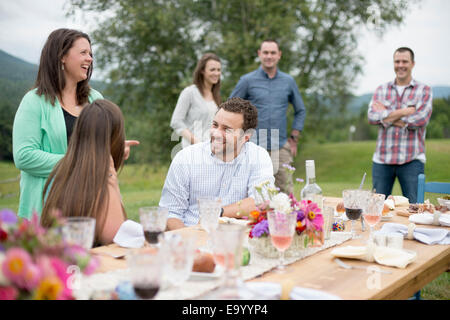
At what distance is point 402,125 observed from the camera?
411 cm

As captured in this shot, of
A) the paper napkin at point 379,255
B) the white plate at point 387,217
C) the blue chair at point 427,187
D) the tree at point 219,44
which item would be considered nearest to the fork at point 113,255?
the paper napkin at point 379,255

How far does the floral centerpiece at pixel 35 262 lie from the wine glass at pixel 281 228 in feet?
2.18

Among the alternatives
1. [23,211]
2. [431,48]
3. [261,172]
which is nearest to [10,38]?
[23,211]

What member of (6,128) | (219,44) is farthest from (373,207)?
(219,44)

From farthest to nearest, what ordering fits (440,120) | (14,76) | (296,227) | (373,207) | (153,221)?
(440,120), (14,76), (373,207), (296,227), (153,221)

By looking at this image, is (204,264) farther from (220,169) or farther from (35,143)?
(35,143)

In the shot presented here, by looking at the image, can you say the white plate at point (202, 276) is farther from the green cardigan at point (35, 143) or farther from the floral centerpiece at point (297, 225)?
the green cardigan at point (35, 143)

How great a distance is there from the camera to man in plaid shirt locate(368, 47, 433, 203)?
13.3 ft

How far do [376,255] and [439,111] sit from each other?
32.2ft

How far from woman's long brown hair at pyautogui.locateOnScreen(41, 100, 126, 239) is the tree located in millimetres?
7307

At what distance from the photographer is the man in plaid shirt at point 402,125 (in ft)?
13.3

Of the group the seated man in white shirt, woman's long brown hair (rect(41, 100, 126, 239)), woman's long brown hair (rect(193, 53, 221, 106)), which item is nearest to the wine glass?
woman's long brown hair (rect(41, 100, 126, 239))

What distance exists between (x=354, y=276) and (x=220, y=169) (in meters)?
1.34

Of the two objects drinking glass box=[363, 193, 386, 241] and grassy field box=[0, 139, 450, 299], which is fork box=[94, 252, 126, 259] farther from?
grassy field box=[0, 139, 450, 299]
